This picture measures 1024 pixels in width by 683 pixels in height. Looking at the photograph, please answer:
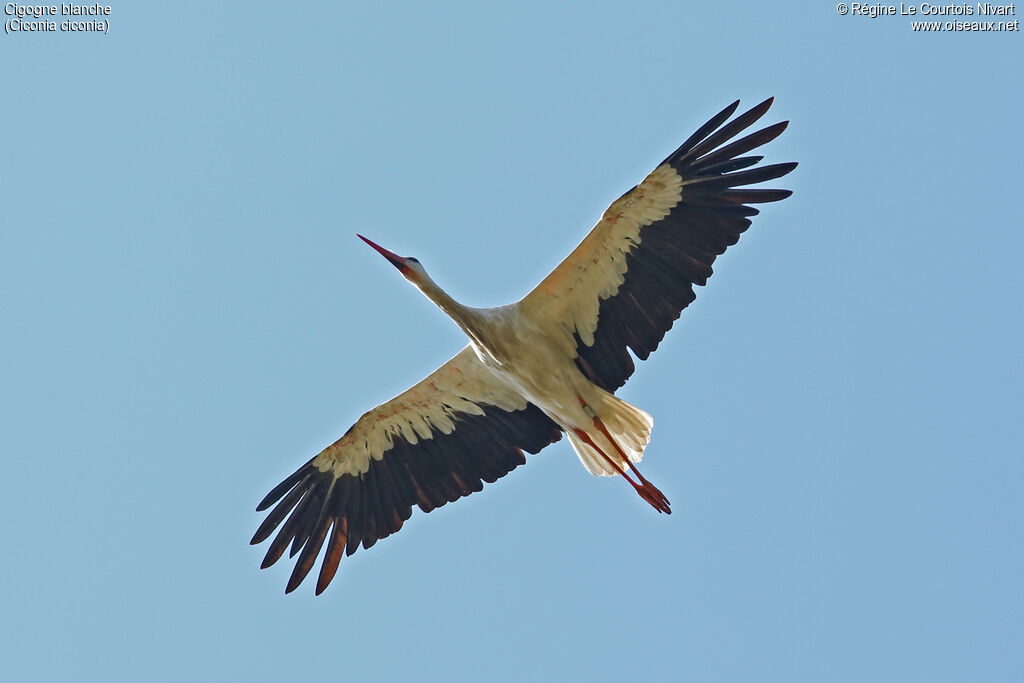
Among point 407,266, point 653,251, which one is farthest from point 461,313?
point 653,251

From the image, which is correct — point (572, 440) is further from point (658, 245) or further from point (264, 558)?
point (264, 558)

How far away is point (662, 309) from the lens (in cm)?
1132

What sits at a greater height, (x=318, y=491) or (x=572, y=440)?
(x=318, y=491)

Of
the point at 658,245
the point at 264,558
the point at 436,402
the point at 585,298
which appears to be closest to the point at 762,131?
the point at 658,245

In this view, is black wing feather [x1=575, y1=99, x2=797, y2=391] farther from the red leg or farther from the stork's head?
the stork's head

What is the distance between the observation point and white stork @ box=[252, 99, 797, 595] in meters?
11.0

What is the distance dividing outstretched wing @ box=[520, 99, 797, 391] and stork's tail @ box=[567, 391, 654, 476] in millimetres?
203

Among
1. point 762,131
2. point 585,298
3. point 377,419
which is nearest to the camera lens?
point 762,131

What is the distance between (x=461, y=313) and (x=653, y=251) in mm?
1623

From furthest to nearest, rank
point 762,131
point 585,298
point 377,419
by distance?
point 377,419
point 585,298
point 762,131

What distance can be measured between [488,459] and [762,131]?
3720mm

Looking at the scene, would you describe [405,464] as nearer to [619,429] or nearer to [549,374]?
[549,374]

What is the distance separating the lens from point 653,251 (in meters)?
11.2

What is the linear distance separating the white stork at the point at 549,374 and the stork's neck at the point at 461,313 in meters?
0.01
